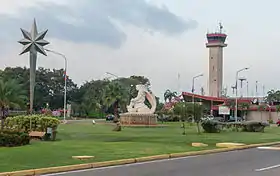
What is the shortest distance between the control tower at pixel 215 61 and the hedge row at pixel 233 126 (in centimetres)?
10298

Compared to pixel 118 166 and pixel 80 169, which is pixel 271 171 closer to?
pixel 118 166

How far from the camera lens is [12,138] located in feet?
73.0

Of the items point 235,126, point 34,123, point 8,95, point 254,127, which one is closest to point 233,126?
point 235,126

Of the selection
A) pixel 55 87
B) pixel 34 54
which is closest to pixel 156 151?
pixel 34 54

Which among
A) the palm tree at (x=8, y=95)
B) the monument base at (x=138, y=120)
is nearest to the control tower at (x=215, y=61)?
the monument base at (x=138, y=120)

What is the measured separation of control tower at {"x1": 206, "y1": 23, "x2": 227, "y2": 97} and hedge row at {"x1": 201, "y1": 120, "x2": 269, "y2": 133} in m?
103

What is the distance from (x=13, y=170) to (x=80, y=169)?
7.33 ft

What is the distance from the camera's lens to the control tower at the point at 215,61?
14850 cm

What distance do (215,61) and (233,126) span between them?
350ft

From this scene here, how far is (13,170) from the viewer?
564 inches

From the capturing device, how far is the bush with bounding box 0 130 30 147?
72.7ft

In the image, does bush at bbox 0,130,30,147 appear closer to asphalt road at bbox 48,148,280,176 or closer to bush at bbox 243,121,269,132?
asphalt road at bbox 48,148,280,176

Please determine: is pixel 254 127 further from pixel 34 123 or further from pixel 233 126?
pixel 34 123

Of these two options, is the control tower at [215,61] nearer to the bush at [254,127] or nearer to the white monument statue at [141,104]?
the white monument statue at [141,104]
